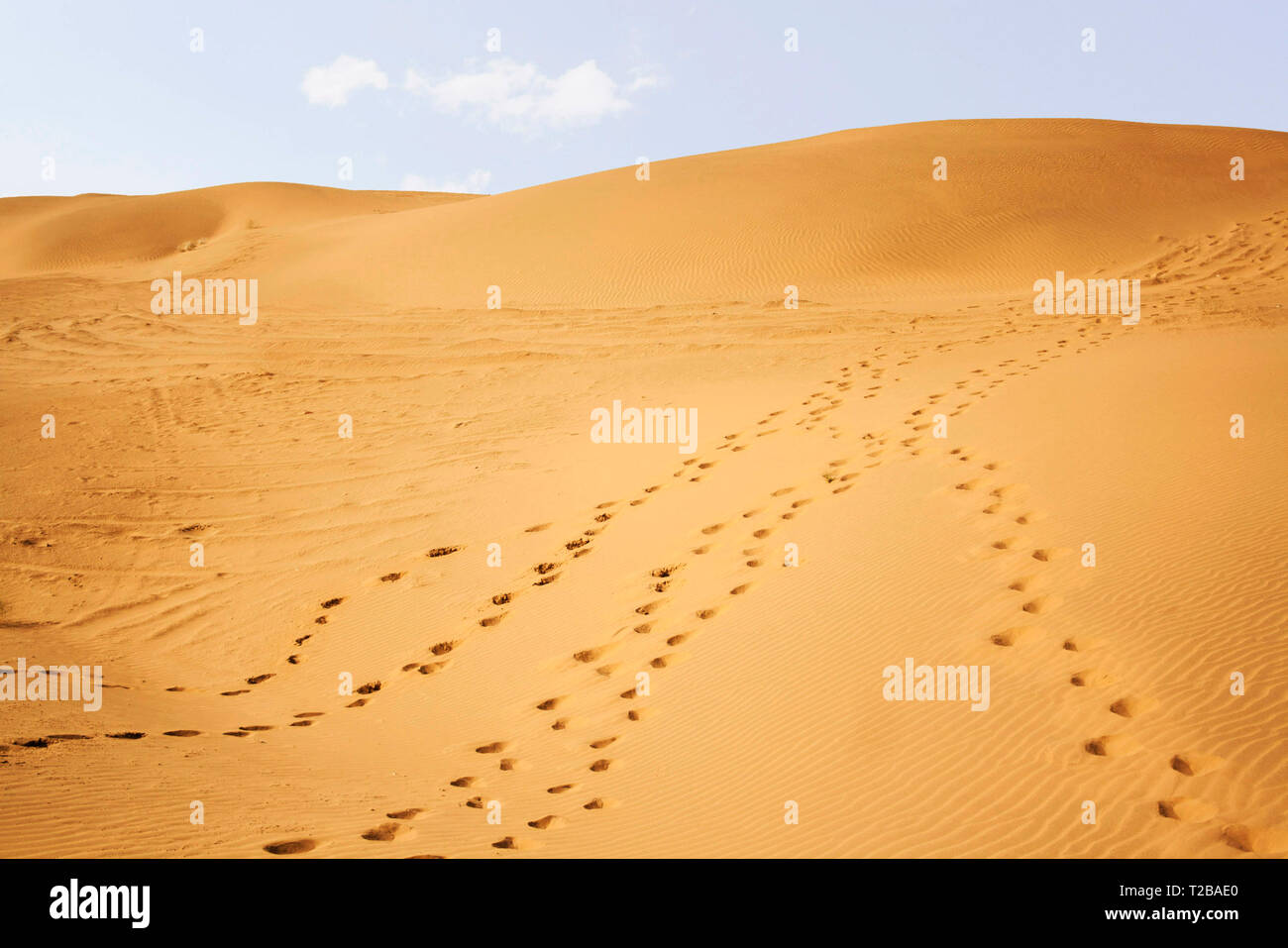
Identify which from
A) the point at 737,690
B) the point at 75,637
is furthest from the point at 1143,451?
the point at 75,637

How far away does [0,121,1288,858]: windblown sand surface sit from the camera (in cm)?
381

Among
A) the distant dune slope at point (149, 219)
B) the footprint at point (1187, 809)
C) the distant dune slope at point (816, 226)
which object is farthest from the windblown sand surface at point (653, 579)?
the distant dune slope at point (149, 219)

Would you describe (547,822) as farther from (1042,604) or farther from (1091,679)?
(1042,604)

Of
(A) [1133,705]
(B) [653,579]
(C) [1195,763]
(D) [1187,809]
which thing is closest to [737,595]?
(B) [653,579]

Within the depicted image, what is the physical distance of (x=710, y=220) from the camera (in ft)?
73.3

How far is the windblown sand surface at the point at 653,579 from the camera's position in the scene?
12.5 feet

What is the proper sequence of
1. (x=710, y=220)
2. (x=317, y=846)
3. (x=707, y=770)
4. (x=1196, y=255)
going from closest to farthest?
(x=317, y=846), (x=707, y=770), (x=1196, y=255), (x=710, y=220)

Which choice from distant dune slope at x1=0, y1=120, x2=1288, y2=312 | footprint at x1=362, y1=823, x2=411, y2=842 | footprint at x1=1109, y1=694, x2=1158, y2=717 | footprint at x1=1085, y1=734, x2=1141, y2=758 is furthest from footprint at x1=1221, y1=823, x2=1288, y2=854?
distant dune slope at x1=0, y1=120, x2=1288, y2=312

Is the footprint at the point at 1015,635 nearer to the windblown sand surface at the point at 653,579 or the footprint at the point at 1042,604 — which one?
the windblown sand surface at the point at 653,579

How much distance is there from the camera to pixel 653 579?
6551 mm

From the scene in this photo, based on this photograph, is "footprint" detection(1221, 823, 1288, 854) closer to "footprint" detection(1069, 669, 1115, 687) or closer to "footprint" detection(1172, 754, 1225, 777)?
"footprint" detection(1172, 754, 1225, 777)

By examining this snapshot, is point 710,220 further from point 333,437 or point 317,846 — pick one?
point 317,846
